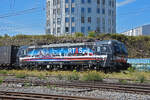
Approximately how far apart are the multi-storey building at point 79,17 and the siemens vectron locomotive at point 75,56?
117ft

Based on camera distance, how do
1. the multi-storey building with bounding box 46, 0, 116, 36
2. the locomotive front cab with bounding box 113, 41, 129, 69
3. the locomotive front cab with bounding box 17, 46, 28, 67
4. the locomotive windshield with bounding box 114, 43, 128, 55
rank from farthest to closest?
1. the multi-storey building with bounding box 46, 0, 116, 36
2. the locomotive front cab with bounding box 17, 46, 28, 67
3. the locomotive windshield with bounding box 114, 43, 128, 55
4. the locomotive front cab with bounding box 113, 41, 129, 69

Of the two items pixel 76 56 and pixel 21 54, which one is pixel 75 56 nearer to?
pixel 76 56

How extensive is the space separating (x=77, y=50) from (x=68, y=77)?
6.93 metres

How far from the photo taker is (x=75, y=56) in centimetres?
2356

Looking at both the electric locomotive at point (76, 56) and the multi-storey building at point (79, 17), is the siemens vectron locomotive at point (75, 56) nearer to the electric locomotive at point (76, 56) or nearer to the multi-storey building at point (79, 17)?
the electric locomotive at point (76, 56)

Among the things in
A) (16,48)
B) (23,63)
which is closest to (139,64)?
(23,63)

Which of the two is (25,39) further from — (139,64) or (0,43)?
(139,64)

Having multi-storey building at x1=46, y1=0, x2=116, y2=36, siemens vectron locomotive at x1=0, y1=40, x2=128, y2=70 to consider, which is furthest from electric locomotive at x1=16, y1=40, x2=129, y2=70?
multi-storey building at x1=46, y1=0, x2=116, y2=36

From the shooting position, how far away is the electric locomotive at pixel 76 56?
69.8 ft

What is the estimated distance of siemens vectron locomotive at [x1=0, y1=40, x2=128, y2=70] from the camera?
21266 mm

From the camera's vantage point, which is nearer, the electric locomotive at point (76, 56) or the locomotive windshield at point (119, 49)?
the electric locomotive at point (76, 56)

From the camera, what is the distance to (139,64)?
25.6m

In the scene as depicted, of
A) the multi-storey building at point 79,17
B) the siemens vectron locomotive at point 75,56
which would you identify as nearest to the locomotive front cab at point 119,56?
the siemens vectron locomotive at point 75,56

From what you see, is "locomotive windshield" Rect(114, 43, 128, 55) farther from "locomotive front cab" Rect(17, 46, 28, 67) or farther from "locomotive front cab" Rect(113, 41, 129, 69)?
"locomotive front cab" Rect(17, 46, 28, 67)
